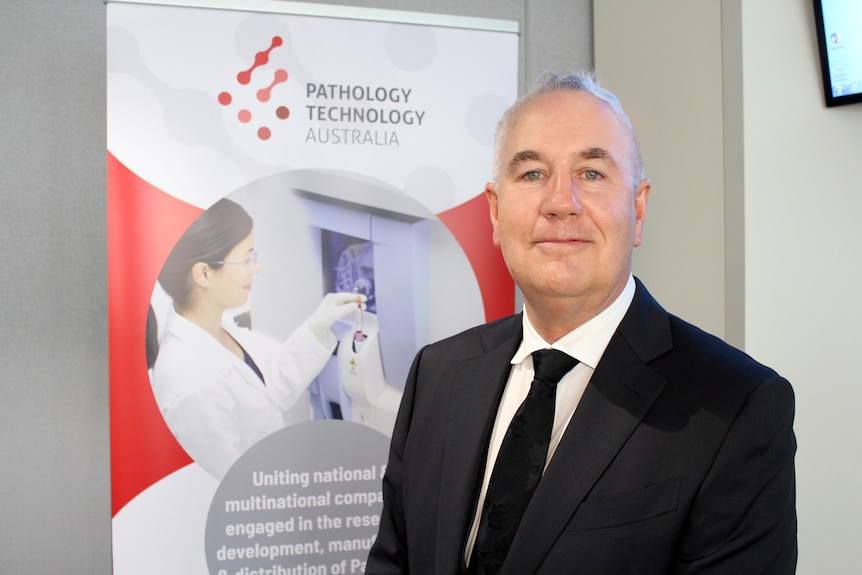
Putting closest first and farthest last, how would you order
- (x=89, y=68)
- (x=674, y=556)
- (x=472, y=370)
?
(x=674, y=556), (x=472, y=370), (x=89, y=68)

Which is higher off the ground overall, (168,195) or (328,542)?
(168,195)

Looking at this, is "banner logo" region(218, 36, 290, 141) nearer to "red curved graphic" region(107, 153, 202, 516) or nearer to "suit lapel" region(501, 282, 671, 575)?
"red curved graphic" region(107, 153, 202, 516)

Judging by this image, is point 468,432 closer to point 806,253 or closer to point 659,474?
point 659,474

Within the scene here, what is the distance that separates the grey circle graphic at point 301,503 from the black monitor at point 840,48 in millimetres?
1800

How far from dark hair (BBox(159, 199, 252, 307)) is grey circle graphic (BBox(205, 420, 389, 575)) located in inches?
24.6

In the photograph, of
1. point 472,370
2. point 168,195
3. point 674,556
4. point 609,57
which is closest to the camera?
Answer: point 674,556

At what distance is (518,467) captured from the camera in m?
1.23

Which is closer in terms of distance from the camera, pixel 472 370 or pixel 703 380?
pixel 703 380

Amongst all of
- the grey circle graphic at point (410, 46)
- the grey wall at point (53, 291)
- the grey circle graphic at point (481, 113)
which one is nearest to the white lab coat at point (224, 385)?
the grey wall at point (53, 291)

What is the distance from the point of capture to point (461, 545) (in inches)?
49.3

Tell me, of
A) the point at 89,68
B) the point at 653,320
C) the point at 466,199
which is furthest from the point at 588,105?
the point at 89,68

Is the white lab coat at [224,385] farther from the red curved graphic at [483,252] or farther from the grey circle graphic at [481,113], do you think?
the grey circle graphic at [481,113]

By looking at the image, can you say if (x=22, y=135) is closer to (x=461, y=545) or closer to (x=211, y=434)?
(x=211, y=434)

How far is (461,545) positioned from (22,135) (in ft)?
7.32
